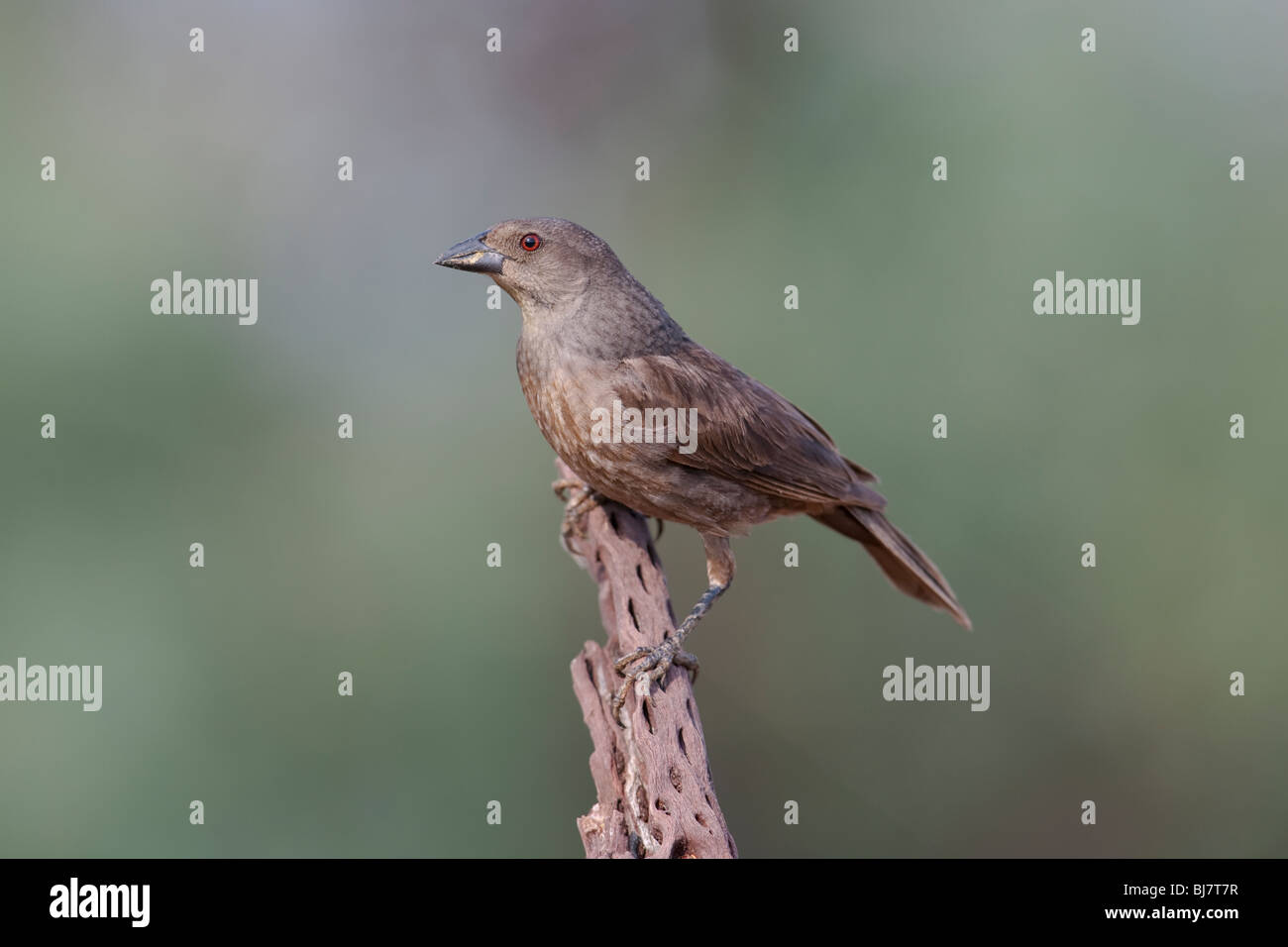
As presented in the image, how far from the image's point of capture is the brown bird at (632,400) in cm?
338

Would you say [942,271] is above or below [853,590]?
above

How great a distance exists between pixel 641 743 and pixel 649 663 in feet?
1.01

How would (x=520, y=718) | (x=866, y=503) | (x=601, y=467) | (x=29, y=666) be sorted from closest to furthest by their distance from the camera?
(x=601, y=467) < (x=866, y=503) < (x=29, y=666) < (x=520, y=718)

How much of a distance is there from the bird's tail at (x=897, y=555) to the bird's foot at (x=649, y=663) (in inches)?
37.5

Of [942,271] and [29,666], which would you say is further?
[942,271]

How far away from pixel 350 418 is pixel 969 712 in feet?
11.8

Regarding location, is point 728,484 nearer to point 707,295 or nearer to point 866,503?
point 866,503

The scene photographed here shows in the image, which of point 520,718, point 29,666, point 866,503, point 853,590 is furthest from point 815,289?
point 29,666

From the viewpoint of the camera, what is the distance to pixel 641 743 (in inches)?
122

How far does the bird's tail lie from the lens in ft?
13.1

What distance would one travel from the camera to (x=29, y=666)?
4.80 metres
